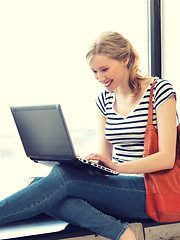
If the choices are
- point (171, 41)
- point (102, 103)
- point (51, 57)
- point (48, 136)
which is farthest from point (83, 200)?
point (171, 41)

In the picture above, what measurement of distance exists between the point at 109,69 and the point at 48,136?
42 cm

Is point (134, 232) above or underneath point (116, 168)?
underneath

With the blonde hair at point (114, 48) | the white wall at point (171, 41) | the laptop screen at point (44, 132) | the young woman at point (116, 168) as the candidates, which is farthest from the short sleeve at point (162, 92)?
the white wall at point (171, 41)

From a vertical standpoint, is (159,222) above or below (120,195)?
below

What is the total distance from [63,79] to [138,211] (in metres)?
0.88

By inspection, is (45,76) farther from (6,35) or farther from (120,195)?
(120,195)

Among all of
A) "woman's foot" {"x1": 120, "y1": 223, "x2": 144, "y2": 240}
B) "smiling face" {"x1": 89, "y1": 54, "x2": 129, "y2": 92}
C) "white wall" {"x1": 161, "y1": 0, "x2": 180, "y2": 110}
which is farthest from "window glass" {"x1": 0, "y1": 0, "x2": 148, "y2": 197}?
"woman's foot" {"x1": 120, "y1": 223, "x2": 144, "y2": 240}

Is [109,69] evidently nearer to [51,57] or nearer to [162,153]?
[162,153]

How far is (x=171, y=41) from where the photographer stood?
207cm

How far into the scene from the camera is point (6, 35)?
1.82 meters

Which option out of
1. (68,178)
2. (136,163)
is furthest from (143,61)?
(68,178)

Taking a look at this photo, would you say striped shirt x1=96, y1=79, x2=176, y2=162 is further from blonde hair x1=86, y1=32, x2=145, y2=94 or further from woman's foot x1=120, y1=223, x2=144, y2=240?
woman's foot x1=120, y1=223, x2=144, y2=240

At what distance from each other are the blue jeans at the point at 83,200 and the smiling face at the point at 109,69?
0.41 metres

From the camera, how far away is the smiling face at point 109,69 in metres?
1.48
